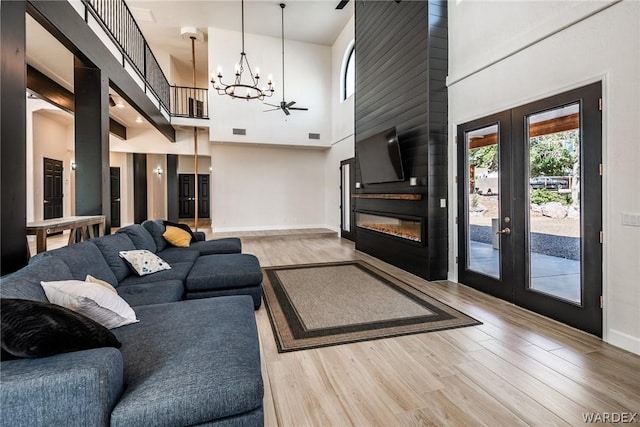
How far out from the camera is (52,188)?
Result: 8.78 m

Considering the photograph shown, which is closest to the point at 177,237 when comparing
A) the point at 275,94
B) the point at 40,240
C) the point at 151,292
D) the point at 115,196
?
the point at 40,240

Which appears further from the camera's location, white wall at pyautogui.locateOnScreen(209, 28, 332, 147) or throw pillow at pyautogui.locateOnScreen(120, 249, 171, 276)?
white wall at pyautogui.locateOnScreen(209, 28, 332, 147)

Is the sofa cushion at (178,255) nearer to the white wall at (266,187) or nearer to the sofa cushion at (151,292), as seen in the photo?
the sofa cushion at (151,292)

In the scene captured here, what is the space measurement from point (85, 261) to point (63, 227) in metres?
1.04

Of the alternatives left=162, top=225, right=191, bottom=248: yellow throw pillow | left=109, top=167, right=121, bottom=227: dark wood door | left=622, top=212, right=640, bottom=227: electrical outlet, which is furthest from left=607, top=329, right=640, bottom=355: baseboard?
left=109, top=167, right=121, bottom=227: dark wood door

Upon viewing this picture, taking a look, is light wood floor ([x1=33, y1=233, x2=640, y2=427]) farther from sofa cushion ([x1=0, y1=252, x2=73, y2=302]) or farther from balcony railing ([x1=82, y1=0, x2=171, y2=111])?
balcony railing ([x1=82, y1=0, x2=171, y2=111])

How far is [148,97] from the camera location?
6508 millimetres

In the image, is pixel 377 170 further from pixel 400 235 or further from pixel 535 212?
pixel 535 212

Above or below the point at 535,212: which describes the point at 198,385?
below

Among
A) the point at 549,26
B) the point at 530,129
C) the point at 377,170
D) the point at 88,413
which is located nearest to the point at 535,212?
the point at 530,129

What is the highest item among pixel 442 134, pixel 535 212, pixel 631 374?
pixel 442 134

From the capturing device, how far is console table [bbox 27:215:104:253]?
294 centimetres

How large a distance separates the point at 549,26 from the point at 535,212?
1814 millimetres

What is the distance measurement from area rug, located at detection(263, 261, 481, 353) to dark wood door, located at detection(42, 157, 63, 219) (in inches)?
295
